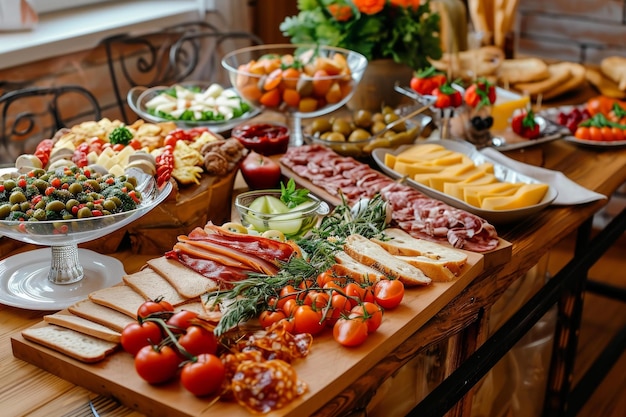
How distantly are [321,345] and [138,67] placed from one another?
268cm

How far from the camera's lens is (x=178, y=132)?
215cm

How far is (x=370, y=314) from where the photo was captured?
4.59ft

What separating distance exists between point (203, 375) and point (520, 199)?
1.06 m

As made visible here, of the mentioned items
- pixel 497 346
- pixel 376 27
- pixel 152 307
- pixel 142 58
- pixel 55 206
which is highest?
pixel 376 27

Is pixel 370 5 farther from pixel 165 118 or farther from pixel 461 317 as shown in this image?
pixel 461 317

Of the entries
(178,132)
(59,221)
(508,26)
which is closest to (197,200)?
(178,132)

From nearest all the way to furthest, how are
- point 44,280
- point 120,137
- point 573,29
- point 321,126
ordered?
point 44,280
point 120,137
point 321,126
point 573,29

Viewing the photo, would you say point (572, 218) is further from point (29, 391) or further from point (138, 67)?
point (138, 67)

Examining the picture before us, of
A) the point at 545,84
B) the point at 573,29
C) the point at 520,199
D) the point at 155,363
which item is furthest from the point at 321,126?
the point at 573,29

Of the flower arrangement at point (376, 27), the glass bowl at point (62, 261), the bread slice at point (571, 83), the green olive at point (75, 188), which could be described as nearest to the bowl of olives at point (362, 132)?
Result: the flower arrangement at point (376, 27)

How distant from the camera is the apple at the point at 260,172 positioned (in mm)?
2098

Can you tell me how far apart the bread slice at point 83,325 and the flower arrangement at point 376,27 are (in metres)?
1.57

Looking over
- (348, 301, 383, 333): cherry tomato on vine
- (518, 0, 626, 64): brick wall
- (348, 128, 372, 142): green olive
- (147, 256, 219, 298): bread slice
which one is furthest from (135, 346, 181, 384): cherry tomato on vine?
(518, 0, 626, 64): brick wall

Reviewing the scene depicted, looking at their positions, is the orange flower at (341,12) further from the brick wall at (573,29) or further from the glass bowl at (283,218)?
the brick wall at (573,29)
